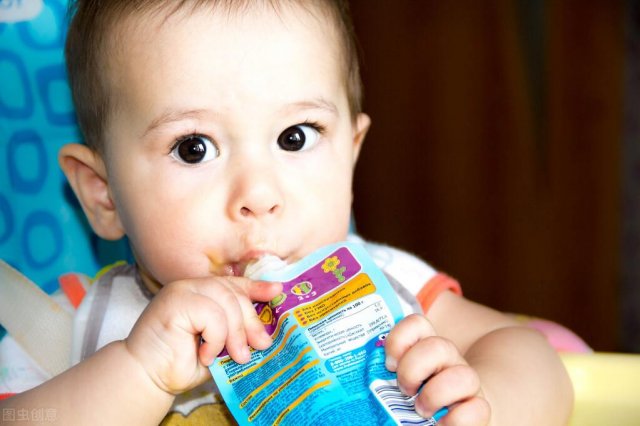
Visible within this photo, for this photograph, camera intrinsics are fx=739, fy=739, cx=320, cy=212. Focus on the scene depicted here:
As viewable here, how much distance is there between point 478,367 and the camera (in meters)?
0.73

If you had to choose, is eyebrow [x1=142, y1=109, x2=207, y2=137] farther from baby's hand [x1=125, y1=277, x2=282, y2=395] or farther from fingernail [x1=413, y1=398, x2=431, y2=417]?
fingernail [x1=413, y1=398, x2=431, y2=417]

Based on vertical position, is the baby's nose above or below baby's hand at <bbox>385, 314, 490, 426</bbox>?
above

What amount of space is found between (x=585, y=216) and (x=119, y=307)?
1.08m

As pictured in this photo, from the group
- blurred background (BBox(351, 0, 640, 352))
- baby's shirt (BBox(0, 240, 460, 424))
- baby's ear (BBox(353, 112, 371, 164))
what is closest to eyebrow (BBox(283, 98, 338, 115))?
baby's ear (BBox(353, 112, 371, 164))

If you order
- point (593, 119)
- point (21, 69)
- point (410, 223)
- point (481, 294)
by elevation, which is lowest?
point (481, 294)

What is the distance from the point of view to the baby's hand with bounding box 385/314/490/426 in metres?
0.55

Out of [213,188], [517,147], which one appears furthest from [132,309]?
[517,147]

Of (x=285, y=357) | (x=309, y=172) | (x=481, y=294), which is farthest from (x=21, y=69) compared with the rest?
(x=481, y=294)

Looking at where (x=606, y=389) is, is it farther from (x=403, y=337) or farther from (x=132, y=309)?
(x=132, y=309)

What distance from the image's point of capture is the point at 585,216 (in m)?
1.55

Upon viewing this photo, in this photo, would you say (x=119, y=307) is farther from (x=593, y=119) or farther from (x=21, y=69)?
(x=593, y=119)

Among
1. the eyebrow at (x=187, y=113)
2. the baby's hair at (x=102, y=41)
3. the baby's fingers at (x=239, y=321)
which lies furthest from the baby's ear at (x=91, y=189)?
the baby's fingers at (x=239, y=321)

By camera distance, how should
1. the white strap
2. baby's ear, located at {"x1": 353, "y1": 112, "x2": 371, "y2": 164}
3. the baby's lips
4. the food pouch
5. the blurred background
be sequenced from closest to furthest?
1. the food pouch
2. the baby's lips
3. the white strap
4. baby's ear, located at {"x1": 353, "y1": 112, "x2": 371, "y2": 164}
5. the blurred background

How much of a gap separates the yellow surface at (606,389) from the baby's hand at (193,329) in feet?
1.09
